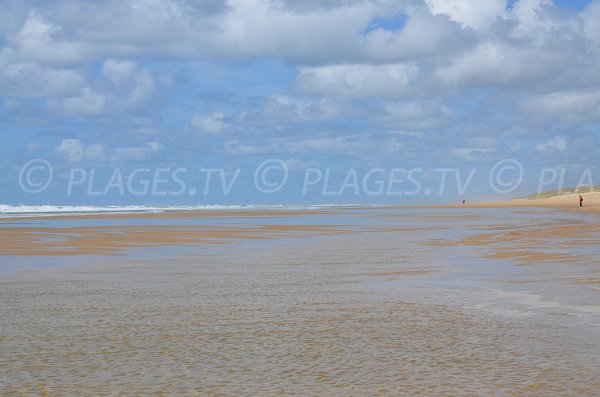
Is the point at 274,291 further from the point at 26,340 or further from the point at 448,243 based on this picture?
the point at 448,243

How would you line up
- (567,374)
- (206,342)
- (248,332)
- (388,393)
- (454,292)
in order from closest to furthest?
(388,393), (567,374), (206,342), (248,332), (454,292)

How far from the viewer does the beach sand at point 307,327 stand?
7.16 m

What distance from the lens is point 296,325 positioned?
10.3m

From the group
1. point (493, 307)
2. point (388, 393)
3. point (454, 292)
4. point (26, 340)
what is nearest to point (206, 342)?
point (26, 340)

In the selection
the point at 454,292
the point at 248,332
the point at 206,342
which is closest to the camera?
the point at 206,342

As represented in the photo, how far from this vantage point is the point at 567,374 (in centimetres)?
727

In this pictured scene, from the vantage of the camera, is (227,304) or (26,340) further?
(227,304)

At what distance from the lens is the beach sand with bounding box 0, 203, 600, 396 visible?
7164mm

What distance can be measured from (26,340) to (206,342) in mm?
2556

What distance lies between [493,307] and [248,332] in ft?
15.1

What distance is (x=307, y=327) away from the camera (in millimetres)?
10148

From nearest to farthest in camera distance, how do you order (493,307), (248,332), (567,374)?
(567,374), (248,332), (493,307)

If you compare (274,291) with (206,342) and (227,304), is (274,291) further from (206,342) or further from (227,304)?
(206,342)

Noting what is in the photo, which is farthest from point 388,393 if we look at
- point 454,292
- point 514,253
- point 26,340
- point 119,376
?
point 514,253
